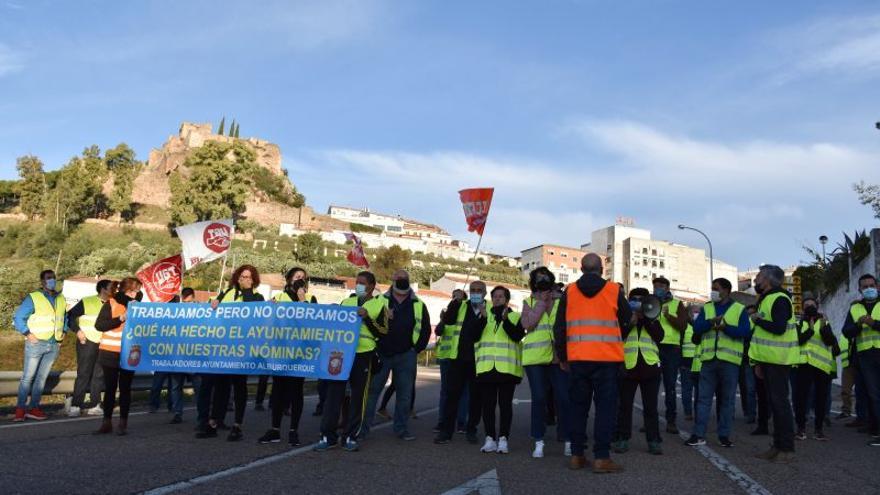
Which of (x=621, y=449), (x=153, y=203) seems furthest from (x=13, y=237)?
(x=621, y=449)

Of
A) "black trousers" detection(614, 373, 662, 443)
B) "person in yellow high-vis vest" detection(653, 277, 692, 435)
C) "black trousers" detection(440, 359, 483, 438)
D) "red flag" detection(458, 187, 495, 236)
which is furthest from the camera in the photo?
"red flag" detection(458, 187, 495, 236)

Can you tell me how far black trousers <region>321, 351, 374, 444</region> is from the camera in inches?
276

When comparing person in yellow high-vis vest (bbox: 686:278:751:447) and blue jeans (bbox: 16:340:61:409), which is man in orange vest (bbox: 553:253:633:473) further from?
blue jeans (bbox: 16:340:61:409)

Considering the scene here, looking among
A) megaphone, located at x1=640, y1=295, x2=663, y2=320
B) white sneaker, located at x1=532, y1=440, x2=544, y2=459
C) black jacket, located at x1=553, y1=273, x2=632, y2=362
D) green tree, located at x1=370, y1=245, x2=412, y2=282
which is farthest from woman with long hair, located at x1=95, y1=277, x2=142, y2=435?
green tree, located at x1=370, y1=245, x2=412, y2=282

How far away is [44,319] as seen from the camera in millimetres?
9203

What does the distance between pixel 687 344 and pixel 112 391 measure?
346 inches

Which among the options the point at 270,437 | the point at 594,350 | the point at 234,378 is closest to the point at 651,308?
the point at 594,350

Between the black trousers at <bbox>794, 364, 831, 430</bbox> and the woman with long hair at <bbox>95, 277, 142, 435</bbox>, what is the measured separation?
876 cm

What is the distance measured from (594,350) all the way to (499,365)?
5.17 ft

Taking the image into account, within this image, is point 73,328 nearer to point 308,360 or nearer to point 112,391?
point 112,391

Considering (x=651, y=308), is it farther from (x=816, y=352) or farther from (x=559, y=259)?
(x=559, y=259)

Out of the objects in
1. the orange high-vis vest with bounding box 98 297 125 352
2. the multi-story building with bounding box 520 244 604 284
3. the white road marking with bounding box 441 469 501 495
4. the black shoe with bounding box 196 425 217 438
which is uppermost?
the multi-story building with bounding box 520 244 604 284

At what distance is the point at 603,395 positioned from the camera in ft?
20.1

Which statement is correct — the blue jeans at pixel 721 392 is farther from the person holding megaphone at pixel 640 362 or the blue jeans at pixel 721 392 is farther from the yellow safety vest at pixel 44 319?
the yellow safety vest at pixel 44 319
